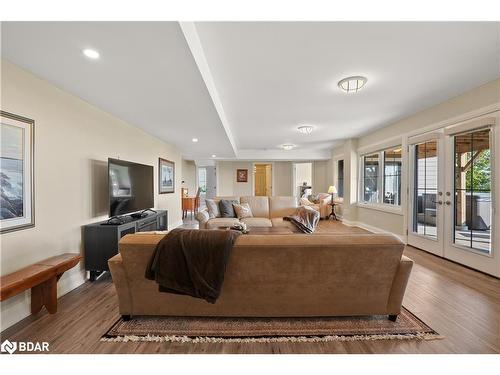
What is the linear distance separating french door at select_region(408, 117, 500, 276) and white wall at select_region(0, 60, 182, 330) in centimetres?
503

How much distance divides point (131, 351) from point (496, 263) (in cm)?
410

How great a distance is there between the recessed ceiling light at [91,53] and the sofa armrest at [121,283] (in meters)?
1.58

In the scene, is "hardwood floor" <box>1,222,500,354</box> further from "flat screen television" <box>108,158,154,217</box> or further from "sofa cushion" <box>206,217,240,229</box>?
"sofa cushion" <box>206,217,240,229</box>

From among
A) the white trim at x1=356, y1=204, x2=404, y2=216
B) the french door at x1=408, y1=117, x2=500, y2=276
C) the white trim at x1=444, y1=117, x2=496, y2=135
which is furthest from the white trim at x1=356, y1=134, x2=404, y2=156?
the white trim at x1=356, y1=204, x2=404, y2=216

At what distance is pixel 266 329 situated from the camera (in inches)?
71.3

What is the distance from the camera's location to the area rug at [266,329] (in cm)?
172

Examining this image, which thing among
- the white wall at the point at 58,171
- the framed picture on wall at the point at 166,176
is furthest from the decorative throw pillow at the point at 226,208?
the white wall at the point at 58,171

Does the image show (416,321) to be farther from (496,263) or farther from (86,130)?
(86,130)

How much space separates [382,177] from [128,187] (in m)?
5.26

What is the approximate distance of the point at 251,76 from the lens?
2.62 m

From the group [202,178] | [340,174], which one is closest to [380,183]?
[340,174]

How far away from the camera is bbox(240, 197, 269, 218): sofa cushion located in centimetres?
522

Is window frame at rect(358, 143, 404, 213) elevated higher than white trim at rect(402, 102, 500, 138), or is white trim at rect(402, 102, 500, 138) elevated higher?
white trim at rect(402, 102, 500, 138)
